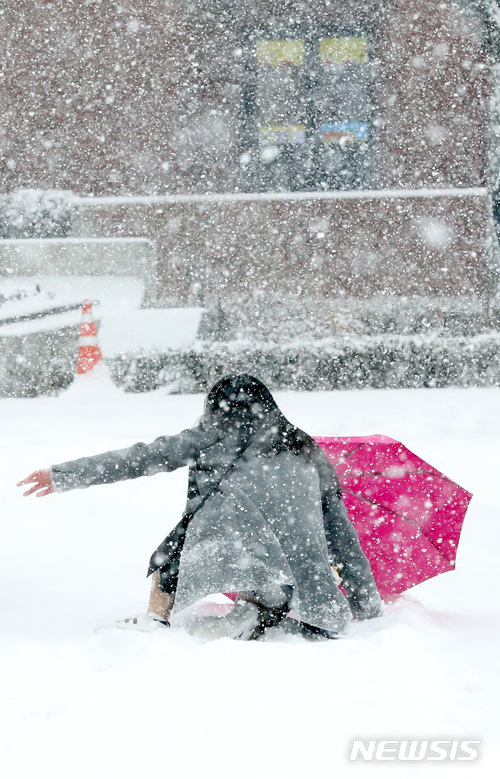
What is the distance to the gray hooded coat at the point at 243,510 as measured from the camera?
3260 millimetres

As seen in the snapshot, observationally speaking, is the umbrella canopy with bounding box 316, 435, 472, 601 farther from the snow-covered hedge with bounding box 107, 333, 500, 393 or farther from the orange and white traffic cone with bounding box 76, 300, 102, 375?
the orange and white traffic cone with bounding box 76, 300, 102, 375

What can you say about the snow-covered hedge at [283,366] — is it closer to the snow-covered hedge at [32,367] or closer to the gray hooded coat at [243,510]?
the snow-covered hedge at [32,367]

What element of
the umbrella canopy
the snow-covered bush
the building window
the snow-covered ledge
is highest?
the building window

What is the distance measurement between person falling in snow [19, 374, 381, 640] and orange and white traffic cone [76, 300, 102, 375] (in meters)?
6.18

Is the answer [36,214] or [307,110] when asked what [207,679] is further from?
[307,110]

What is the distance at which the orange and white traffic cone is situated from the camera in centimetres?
944

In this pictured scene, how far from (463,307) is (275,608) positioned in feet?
25.0

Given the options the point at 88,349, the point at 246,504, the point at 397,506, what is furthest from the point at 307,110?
the point at 246,504

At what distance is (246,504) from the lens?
333cm

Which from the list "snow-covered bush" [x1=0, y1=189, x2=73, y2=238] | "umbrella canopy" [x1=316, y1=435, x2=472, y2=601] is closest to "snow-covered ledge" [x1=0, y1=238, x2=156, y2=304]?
"snow-covered bush" [x1=0, y1=189, x2=73, y2=238]

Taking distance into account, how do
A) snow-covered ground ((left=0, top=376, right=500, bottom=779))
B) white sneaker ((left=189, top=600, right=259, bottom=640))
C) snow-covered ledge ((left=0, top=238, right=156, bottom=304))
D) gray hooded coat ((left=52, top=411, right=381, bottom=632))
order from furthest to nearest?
snow-covered ledge ((left=0, top=238, right=156, bottom=304)), white sneaker ((left=189, top=600, right=259, bottom=640)), gray hooded coat ((left=52, top=411, right=381, bottom=632)), snow-covered ground ((left=0, top=376, right=500, bottom=779))

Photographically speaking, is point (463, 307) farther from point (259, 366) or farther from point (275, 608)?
point (275, 608)

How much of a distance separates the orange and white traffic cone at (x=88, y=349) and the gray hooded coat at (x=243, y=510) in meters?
6.22

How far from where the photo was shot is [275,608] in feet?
11.2
